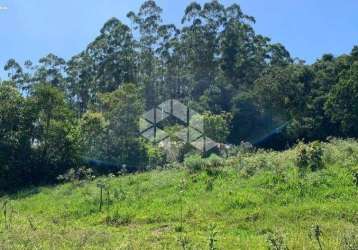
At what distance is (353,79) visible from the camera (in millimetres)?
28234

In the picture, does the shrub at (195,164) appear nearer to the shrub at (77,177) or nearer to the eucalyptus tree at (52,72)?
the shrub at (77,177)

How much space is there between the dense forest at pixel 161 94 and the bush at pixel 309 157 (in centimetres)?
1155

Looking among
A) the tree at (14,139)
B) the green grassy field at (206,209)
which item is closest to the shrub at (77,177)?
the green grassy field at (206,209)

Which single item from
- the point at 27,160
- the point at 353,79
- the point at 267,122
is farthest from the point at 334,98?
the point at 27,160

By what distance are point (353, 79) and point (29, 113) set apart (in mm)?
16618

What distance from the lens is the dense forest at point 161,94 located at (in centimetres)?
2388

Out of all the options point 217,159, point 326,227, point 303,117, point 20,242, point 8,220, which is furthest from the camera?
point 303,117

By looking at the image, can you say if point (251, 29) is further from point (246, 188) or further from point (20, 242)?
point (20, 242)

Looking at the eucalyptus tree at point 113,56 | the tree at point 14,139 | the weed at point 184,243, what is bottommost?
the weed at point 184,243

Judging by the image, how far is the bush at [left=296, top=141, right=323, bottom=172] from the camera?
14159 millimetres

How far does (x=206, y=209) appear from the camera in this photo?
39.8ft

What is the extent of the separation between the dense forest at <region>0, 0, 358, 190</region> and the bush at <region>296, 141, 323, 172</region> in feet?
37.9

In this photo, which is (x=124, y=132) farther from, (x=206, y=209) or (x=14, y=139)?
(x=206, y=209)

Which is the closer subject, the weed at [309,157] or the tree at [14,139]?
the weed at [309,157]
